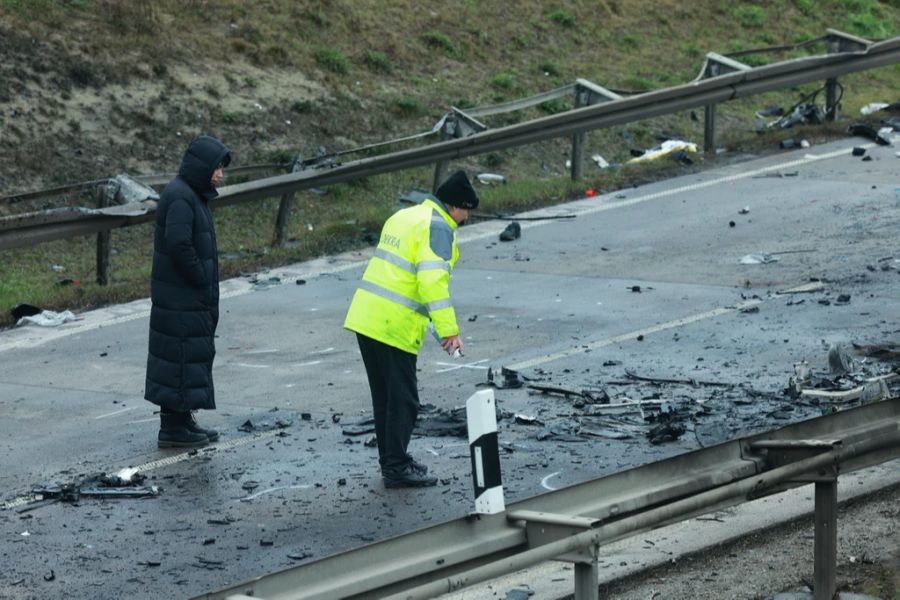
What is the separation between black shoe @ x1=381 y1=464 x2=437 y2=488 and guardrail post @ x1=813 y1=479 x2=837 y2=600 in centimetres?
254

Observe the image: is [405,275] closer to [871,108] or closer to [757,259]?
[757,259]

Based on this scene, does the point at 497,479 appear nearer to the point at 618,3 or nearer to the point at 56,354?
the point at 56,354

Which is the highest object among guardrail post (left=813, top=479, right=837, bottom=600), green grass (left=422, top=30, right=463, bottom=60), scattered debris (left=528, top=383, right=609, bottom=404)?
green grass (left=422, top=30, right=463, bottom=60)

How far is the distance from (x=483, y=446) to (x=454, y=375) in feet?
16.7

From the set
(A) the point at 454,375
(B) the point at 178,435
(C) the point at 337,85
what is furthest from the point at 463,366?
(C) the point at 337,85

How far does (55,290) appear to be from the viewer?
45.7ft

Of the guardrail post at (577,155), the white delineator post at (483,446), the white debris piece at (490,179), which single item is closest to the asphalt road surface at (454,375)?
the guardrail post at (577,155)

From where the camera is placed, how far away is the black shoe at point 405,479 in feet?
28.7

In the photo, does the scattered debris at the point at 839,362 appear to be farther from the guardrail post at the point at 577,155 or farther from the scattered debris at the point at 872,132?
the scattered debris at the point at 872,132

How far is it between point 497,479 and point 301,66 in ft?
46.5

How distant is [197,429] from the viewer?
9773 mm

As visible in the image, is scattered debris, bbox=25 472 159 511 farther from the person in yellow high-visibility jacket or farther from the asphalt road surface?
the person in yellow high-visibility jacket

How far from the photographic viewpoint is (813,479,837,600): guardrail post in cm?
675

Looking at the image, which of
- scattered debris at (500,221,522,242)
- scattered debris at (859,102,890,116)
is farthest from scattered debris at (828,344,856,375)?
scattered debris at (859,102,890,116)
